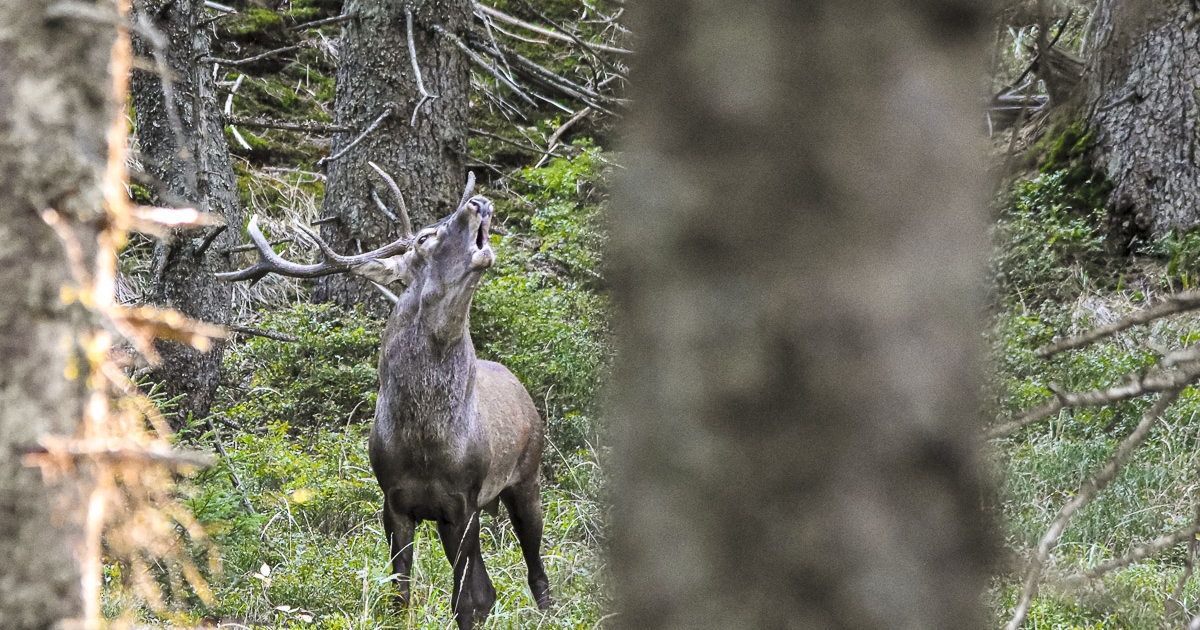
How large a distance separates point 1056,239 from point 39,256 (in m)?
9.70

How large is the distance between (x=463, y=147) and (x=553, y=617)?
5.58 metres

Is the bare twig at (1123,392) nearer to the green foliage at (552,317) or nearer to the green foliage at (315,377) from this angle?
the green foliage at (552,317)

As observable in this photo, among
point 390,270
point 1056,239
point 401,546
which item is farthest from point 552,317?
point 1056,239

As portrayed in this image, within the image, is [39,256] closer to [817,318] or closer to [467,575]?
[817,318]

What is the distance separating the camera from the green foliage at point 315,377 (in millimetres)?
9297

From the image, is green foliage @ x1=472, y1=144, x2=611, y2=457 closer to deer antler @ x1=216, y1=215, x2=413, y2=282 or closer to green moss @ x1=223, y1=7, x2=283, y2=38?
deer antler @ x1=216, y1=215, x2=413, y2=282

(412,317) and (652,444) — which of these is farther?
(412,317)

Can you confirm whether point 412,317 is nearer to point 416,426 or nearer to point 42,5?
point 416,426

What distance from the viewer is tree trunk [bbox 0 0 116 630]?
86.8 inches

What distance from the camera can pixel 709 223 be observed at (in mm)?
836

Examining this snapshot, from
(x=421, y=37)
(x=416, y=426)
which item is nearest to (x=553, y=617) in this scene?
(x=416, y=426)

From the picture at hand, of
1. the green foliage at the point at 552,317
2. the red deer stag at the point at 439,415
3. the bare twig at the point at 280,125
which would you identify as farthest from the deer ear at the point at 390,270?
the green foliage at the point at 552,317

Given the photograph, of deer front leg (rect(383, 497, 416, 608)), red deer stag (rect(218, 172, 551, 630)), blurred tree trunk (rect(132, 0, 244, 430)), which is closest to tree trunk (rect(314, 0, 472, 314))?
blurred tree trunk (rect(132, 0, 244, 430))

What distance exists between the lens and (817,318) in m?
0.81
